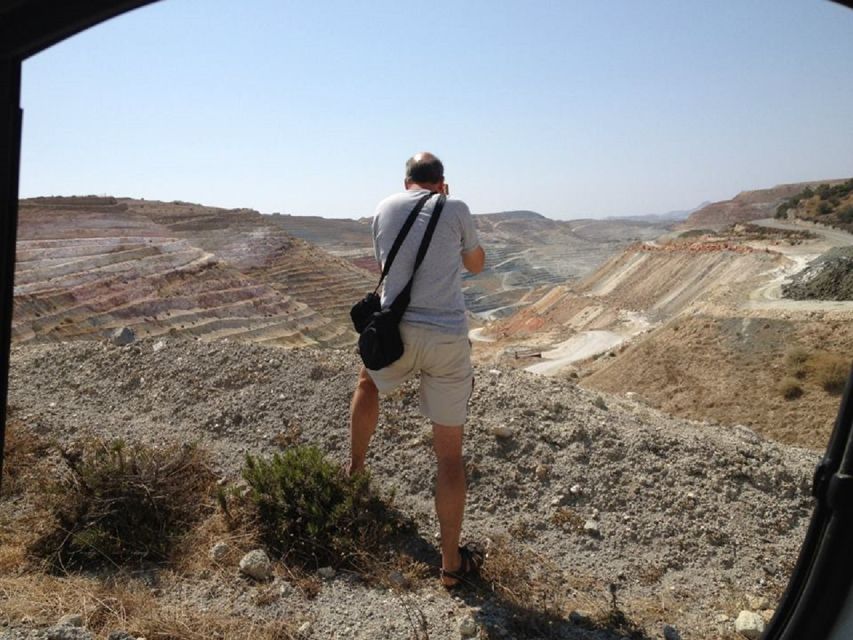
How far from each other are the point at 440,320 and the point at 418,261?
0.25 m

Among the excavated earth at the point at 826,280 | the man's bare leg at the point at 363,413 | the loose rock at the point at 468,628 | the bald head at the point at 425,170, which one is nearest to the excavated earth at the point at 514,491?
the loose rock at the point at 468,628

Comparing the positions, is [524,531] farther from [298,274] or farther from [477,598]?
[298,274]

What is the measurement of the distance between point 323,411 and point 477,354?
25713 millimetres

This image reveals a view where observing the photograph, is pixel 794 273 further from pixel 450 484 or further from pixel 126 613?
pixel 126 613

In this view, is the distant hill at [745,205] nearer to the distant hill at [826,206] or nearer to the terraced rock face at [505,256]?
the terraced rock face at [505,256]

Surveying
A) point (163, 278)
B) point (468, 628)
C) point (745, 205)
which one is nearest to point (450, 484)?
point (468, 628)

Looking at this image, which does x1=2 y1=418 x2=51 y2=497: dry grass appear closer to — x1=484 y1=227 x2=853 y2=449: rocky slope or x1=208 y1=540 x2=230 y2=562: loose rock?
x1=208 y1=540 x2=230 y2=562: loose rock

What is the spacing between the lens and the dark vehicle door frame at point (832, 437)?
1.26 meters

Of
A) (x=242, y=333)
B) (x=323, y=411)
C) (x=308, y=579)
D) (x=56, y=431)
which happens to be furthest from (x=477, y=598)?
(x=242, y=333)

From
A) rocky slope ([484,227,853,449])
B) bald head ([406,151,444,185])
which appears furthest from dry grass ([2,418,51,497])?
rocky slope ([484,227,853,449])

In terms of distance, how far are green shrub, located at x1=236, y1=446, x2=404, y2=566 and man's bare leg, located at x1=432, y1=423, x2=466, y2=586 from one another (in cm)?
49

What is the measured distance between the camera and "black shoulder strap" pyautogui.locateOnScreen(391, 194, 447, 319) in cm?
273

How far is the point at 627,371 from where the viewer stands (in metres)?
20.1

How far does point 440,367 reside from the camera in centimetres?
279
